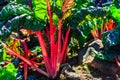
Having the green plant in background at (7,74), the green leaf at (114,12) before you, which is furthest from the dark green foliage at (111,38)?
the green plant in background at (7,74)

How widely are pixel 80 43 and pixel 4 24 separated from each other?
0.97m

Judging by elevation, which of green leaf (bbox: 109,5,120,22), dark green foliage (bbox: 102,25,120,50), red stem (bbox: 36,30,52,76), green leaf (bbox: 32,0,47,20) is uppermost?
green leaf (bbox: 32,0,47,20)

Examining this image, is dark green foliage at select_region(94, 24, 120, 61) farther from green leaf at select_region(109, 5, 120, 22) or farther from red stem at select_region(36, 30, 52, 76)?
red stem at select_region(36, 30, 52, 76)

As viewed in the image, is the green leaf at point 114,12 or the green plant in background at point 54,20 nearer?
the green plant in background at point 54,20

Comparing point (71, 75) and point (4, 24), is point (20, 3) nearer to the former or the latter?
point (4, 24)

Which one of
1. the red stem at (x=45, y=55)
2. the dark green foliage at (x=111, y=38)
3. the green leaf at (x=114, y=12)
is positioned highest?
the green leaf at (x=114, y=12)

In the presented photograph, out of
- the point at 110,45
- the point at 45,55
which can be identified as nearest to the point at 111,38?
the point at 110,45

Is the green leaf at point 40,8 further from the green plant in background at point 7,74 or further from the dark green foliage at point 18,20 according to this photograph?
the green plant in background at point 7,74

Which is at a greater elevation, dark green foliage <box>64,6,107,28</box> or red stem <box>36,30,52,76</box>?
dark green foliage <box>64,6,107,28</box>

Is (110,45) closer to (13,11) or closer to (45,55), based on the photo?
(45,55)

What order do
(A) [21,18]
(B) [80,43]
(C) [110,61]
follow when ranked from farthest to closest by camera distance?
(B) [80,43] < (C) [110,61] < (A) [21,18]

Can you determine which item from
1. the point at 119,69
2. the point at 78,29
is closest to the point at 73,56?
the point at 78,29

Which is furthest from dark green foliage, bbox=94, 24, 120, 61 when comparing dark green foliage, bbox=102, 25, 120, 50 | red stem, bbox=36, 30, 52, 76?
red stem, bbox=36, 30, 52, 76

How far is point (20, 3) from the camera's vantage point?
13.0 ft
